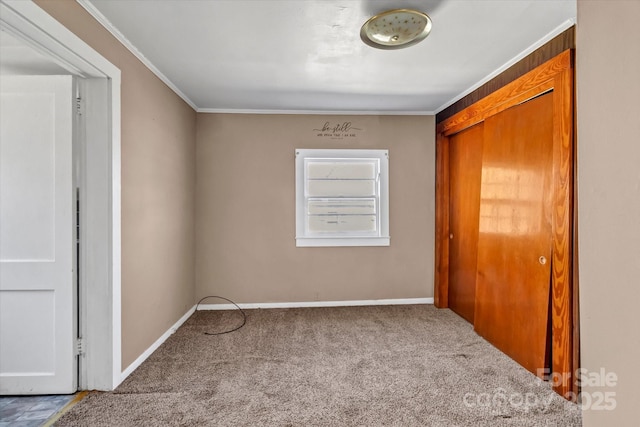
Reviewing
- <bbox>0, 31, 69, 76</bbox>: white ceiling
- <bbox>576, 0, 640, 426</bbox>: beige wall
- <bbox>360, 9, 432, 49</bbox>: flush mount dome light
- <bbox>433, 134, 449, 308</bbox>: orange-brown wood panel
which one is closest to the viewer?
<bbox>576, 0, 640, 426</bbox>: beige wall

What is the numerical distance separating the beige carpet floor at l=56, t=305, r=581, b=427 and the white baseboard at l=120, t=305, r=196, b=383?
0.15ft

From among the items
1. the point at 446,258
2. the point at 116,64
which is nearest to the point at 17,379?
the point at 116,64

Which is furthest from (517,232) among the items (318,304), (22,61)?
(22,61)

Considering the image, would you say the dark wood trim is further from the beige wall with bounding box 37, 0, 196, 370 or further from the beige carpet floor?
the beige wall with bounding box 37, 0, 196, 370

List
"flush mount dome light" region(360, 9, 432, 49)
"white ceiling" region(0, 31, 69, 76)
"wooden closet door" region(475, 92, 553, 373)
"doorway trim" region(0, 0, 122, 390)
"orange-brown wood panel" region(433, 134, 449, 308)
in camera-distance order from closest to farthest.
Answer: "flush mount dome light" region(360, 9, 432, 49), "white ceiling" region(0, 31, 69, 76), "doorway trim" region(0, 0, 122, 390), "wooden closet door" region(475, 92, 553, 373), "orange-brown wood panel" region(433, 134, 449, 308)

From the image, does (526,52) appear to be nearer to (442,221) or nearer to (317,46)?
(317,46)

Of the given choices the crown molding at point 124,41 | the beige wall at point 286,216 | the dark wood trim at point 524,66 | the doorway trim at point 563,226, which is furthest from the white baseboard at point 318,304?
the crown molding at point 124,41

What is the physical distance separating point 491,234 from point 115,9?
3.37 metres

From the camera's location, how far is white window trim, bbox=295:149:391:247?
4.11 meters

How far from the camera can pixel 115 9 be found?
200cm

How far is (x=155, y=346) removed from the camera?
9.50 ft

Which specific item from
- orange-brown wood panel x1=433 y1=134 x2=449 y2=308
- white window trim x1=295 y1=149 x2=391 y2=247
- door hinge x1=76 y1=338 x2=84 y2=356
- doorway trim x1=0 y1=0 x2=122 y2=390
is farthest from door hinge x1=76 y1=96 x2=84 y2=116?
orange-brown wood panel x1=433 y1=134 x2=449 y2=308

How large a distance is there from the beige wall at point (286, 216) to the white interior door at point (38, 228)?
6.20ft

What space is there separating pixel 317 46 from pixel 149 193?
188 cm
